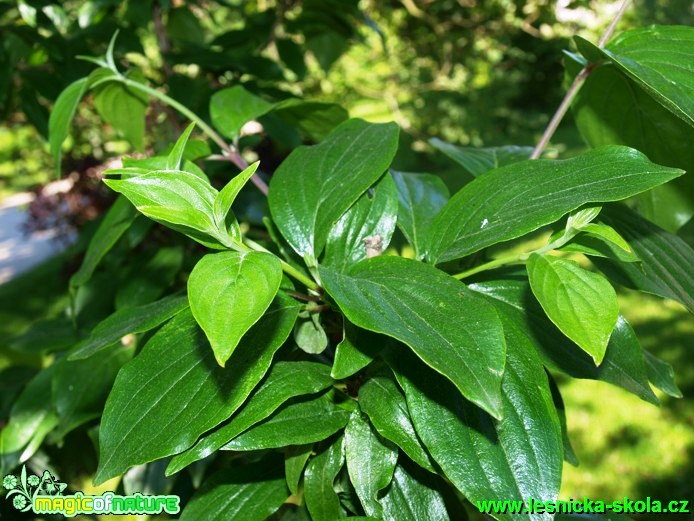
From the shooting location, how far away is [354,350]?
0.66m

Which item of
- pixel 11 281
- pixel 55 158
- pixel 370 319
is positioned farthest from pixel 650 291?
pixel 11 281

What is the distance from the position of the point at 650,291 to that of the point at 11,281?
A: 6508 mm

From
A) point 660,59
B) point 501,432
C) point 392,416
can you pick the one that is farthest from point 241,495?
point 660,59

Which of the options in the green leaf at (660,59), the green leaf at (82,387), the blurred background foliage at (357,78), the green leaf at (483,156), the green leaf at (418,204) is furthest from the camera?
the blurred background foliage at (357,78)

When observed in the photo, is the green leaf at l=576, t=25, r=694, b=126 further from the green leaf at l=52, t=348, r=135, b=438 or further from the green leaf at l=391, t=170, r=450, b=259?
the green leaf at l=52, t=348, r=135, b=438

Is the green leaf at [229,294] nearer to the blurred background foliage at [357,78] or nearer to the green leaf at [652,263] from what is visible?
the green leaf at [652,263]

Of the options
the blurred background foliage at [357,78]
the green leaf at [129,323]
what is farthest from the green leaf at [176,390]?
the blurred background foliage at [357,78]

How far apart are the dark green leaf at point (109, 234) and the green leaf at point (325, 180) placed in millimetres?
236

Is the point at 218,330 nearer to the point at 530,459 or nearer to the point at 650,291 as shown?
the point at 530,459

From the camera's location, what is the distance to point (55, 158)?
→ 1.02 meters

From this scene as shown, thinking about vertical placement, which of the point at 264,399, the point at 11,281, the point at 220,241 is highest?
the point at 220,241

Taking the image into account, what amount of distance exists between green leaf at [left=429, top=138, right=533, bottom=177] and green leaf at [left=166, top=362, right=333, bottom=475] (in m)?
0.41

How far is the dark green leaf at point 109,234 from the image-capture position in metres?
0.90

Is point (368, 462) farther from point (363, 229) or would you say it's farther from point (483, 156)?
point (483, 156)
